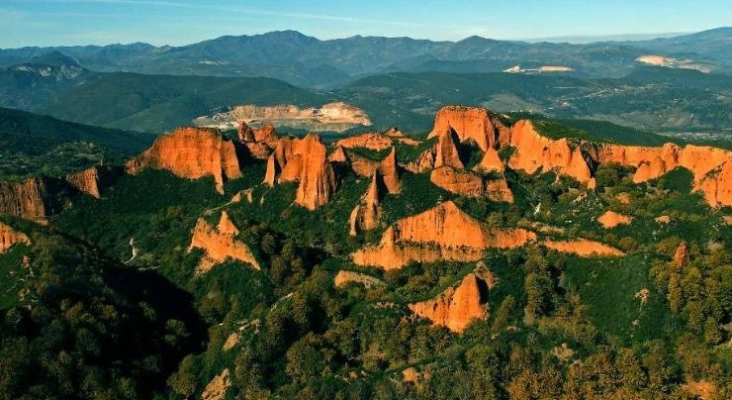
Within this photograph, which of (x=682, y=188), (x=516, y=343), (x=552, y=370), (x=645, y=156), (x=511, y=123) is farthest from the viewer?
(x=511, y=123)

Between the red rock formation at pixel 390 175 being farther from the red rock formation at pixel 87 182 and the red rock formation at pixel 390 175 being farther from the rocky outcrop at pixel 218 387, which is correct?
the red rock formation at pixel 87 182

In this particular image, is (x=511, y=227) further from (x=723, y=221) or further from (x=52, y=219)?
(x=52, y=219)

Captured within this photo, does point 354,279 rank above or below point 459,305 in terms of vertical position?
below

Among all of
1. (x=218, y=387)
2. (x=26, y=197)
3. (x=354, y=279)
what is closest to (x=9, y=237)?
(x=26, y=197)

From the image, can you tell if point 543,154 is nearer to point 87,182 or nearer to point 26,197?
point 87,182

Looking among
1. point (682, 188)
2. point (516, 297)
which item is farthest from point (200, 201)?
point (682, 188)

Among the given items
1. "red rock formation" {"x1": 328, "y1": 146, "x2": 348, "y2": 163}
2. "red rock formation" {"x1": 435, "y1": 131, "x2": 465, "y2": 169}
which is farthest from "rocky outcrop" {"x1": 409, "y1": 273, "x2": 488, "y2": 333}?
"red rock formation" {"x1": 328, "y1": 146, "x2": 348, "y2": 163}

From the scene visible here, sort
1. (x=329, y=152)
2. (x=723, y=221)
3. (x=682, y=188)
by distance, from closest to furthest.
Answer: (x=723, y=221)
(x=682, y=188)
(x=329, y=152)
